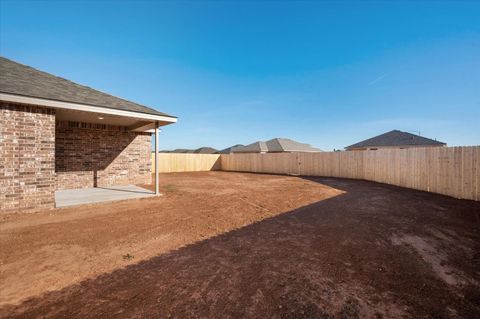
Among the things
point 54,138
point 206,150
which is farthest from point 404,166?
point 206,150

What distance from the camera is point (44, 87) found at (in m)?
6.46

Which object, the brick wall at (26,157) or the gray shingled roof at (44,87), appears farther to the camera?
the gray shingled roof at (44,87)

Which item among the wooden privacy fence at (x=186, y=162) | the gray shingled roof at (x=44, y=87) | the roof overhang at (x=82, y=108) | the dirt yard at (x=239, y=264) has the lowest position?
the dirt yard at (x=239, y=264)

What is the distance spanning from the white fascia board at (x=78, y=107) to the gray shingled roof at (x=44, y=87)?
0.28ft

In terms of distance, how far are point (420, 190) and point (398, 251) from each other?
775 centimetres

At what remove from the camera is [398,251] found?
11.3 ft

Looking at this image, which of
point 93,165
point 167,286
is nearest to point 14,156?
point 93,165

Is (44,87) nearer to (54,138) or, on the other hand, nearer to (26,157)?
(54,138)

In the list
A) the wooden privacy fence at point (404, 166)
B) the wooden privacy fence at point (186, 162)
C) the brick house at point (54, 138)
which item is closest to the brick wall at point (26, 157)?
the brick house at point (54, 138)

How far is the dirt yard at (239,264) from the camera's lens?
2170mm

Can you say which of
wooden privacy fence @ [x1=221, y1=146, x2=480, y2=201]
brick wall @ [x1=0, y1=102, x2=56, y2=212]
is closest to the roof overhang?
brick wall @ [x1=0, y1=102, x2=56, y2=212]

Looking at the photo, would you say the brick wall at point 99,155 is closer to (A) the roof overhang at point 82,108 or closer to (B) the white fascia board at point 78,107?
(A) the roof overhang at point 82,108

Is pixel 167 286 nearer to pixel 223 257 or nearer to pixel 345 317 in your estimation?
pixel 223 257

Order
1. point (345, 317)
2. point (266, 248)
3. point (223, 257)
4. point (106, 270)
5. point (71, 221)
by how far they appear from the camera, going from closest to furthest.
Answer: point (345, 317) < point (106, 270) < point (223, 257) < point (266, 248) < point (71, 221)
